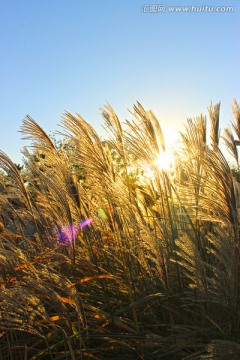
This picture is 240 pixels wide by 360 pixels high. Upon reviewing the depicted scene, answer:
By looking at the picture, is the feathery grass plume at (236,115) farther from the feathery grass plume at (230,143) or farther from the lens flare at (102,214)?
the lens flare at (102,214)

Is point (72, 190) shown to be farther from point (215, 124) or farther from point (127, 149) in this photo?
point (215, 124)

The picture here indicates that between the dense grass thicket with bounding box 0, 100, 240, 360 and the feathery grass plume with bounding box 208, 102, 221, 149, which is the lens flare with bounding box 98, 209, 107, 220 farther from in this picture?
the feathery grass plume with bounding box 208, 102, 221, 149

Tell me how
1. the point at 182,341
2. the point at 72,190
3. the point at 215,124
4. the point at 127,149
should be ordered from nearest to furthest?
the point at 182,341 → the point at 72,190 → the point at 127,149 → the point at 215,124

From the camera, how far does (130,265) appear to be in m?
2.62

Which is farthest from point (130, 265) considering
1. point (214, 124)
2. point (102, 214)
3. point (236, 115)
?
point (236, 115)

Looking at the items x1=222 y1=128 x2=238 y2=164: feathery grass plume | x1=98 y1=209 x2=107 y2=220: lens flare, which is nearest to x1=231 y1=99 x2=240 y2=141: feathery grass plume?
x1=222 y1=128 x2=238 y2=164: feathery grass plume

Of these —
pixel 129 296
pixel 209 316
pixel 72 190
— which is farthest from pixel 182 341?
pixel 72 190

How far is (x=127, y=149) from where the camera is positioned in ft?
8.40

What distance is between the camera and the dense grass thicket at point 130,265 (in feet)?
5.78

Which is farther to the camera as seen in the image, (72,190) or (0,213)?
(0,213)

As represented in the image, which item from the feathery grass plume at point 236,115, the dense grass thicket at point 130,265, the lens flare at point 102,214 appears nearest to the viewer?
the dense grass thicket at point 130,265

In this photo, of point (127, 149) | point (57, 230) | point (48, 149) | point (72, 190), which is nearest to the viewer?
point (72, 190)

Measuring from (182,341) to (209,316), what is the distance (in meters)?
0.27

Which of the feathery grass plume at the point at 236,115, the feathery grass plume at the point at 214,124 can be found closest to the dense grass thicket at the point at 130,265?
the feathery grass plume at the point at 214,124
